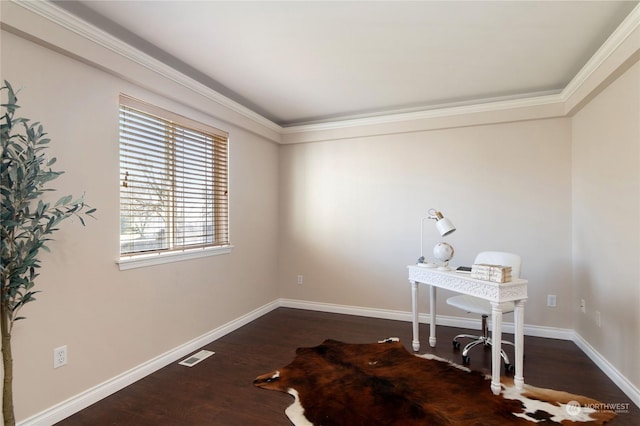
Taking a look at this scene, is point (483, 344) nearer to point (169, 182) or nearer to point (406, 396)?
point (406, 396)

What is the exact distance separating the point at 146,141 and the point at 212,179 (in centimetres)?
88

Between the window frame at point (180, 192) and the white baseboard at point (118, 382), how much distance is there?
2.72 feet

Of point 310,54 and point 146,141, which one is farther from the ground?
point 310,54

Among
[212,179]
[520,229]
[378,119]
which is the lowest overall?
[520,229]

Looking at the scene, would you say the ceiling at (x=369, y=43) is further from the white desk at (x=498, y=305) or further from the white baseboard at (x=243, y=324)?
the white baseboard at (x=243, y=324)

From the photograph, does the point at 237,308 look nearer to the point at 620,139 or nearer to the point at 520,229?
the point at 520,229

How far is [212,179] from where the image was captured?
11.6 ft

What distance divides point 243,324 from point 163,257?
4.90 ft

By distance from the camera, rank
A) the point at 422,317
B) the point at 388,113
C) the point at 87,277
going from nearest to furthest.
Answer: the point at 87,277
the point at 422,317
the point at 388,113

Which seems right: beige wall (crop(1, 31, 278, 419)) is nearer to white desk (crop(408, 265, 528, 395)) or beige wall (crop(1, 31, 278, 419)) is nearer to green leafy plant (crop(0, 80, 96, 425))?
green leafy plant (crop(0, 80, 96, 425))

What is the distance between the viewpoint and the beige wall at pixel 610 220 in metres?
2.32

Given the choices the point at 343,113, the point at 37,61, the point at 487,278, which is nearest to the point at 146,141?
the point at 37,61

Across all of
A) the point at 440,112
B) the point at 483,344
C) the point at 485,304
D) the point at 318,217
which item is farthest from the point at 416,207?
the point at 483,344

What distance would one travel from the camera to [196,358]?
2984 millimetres
